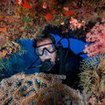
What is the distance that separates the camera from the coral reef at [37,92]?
2109mm

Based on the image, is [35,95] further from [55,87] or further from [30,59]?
[30,59]

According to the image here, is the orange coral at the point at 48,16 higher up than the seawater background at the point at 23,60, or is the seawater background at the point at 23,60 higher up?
the orange coral at the point at 48,16

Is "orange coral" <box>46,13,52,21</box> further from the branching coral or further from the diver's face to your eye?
the branching coral

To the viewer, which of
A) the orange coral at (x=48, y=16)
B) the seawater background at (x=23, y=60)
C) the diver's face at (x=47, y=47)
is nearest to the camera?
the orange coral at (x=48, y=16)

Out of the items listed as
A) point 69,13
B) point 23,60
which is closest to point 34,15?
point 69,13

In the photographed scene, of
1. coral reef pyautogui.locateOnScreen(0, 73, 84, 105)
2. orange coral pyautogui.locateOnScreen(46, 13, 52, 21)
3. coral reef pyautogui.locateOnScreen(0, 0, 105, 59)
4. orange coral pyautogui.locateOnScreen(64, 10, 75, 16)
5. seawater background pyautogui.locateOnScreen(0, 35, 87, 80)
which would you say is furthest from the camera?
seawater background pyautogui.locateOnScreen(0, 35, 87, 80)

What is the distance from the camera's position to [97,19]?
3.09 meters

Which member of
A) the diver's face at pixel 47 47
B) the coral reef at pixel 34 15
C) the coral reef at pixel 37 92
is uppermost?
the coral reef at pixel 34 15

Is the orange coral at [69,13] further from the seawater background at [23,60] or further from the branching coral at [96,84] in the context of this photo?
the seawater background at [23,60]

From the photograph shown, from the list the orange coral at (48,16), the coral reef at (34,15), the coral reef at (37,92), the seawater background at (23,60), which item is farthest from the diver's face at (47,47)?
the coral reef at (37,92)

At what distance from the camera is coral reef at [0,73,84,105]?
2109mm

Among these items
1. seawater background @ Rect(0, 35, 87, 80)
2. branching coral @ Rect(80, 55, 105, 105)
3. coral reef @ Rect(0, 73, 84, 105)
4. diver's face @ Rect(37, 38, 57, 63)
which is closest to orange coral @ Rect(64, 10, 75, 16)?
diver's face @ Rect(37, 38, 57, 63)

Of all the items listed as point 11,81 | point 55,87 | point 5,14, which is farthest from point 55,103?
point 5,14

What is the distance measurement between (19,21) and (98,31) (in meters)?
2.45
